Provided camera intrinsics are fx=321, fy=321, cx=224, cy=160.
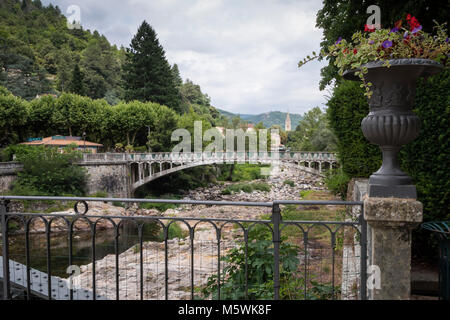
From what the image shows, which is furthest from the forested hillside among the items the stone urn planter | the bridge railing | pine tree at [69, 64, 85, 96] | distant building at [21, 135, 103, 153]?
the stone urn planter

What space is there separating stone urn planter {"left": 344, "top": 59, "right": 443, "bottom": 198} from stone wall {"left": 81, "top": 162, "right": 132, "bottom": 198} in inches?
894

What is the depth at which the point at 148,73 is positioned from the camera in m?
39.8

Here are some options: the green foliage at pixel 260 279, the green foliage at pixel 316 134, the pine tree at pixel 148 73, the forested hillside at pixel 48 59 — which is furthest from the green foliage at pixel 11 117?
the green foliage at pixel 260 279

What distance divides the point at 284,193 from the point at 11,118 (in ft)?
78.1

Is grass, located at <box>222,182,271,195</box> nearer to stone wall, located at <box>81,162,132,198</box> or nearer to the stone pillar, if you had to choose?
stone wall, located at <box>81,162,132,198</box>

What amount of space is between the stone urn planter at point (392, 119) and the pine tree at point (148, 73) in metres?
38.3

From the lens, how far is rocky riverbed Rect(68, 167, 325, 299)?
6.44 m

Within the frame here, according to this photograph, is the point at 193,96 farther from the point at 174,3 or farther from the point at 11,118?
the point at 174,3

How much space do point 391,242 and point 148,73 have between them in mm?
40627

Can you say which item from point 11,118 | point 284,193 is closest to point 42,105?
point 11,118

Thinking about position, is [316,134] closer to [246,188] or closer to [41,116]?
[246,188]

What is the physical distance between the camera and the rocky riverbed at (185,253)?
253 inches

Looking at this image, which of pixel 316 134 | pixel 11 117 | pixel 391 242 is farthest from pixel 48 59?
pixel 391 242

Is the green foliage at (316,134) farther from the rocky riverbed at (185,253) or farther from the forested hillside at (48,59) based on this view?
the forested hillside at (48,59)
